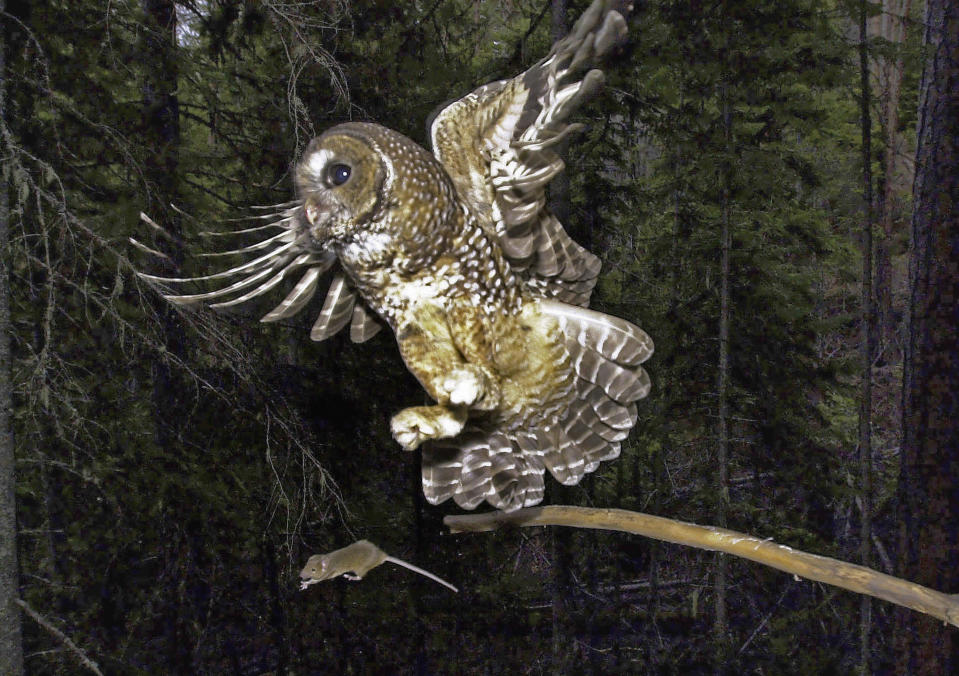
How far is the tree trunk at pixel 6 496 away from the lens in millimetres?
2285

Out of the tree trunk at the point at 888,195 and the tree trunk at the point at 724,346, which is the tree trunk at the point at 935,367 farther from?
the tree trunk at the point at 888,195

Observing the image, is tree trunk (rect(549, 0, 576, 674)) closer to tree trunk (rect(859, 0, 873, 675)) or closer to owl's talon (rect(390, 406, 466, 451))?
tree trunk (rect(859, 0, 873, 675))

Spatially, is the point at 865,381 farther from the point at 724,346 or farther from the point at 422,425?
the point at 422,425

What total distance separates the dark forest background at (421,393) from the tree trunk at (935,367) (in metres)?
0.02

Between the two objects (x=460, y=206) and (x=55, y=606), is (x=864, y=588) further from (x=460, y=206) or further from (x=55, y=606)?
(x=55, y=606)

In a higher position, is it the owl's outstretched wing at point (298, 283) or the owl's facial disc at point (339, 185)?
the owl's facial disc at point (339, 185)

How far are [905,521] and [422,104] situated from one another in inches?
112

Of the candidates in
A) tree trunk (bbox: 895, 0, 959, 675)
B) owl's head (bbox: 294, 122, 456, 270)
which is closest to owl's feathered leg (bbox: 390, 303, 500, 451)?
owl's head (bbox: 294, 122, 456, 270)

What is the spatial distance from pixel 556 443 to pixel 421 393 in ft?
5.99

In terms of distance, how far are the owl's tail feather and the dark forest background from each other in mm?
1056

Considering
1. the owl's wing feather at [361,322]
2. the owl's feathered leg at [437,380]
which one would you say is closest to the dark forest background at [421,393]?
the owl's wing feather at [361,322]

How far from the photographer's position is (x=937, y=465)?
9.55 ft

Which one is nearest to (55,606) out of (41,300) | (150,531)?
(150,531)

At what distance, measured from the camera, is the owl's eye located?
4.89 ft
